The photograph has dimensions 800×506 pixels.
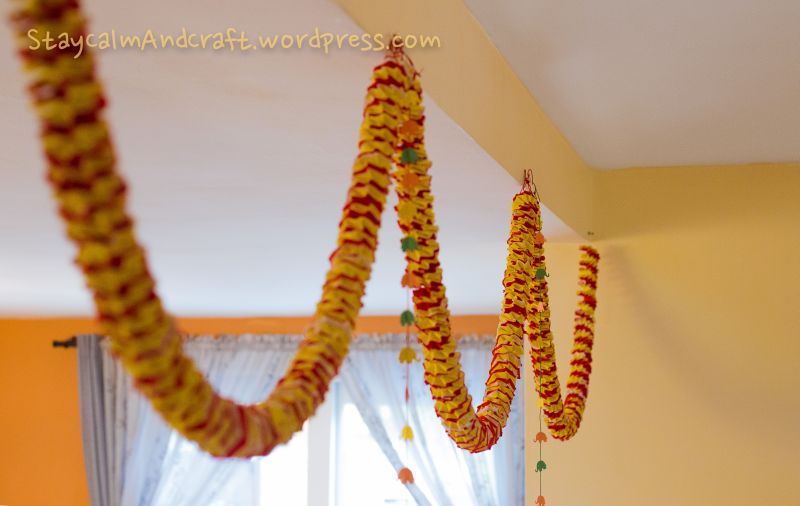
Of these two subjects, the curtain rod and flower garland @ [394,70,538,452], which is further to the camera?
the curtain rod

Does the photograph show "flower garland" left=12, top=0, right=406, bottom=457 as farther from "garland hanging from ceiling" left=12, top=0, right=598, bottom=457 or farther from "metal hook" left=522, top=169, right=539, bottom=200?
"metal hook" left=522, top=169, right=539, bottom=200

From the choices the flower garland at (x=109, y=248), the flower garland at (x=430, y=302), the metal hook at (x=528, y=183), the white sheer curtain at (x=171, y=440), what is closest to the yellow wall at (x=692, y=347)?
the metal hook at (x=528, y=183)

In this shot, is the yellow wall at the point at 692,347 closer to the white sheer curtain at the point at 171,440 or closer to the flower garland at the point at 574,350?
the flower garland at the point at 574,350

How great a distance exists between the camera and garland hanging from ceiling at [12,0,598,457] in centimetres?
82

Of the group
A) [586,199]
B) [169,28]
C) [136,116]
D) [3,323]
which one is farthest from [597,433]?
[3,323]

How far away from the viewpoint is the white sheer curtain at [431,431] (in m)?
5.41

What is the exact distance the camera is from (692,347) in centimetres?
322

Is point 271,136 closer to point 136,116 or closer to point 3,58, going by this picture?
point 136,116

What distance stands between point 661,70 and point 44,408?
4752 mm

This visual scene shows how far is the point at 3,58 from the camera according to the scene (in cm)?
152

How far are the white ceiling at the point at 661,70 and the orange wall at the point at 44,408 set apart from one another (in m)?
3.35

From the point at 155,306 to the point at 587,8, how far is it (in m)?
1.34

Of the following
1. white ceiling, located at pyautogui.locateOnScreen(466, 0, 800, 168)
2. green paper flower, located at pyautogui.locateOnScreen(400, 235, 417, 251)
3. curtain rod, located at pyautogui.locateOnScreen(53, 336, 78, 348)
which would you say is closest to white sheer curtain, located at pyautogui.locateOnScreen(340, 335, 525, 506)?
curtain rod, located at pyautogui.locateOnScreen(53, 336, 78, 348)

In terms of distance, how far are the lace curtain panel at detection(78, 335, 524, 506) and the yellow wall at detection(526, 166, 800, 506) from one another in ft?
6.88
